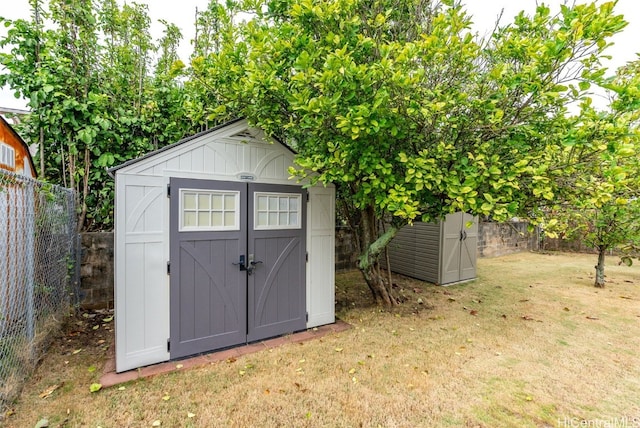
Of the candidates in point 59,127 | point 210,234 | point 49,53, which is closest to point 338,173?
point 210,234

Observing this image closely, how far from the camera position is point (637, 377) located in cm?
293

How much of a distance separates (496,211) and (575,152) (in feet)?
3.24

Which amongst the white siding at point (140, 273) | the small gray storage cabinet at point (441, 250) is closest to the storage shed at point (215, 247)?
the white siding at point (140, 273)

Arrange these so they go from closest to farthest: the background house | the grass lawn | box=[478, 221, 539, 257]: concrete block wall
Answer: the grass lawn
the background house
box=[478, 221, 539, 257]: concrete block wall

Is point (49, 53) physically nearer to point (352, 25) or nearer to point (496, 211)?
point (352, 25)

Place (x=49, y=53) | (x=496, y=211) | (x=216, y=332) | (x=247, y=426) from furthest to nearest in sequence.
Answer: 1. (x=49, y=53)
2. (x=216, y=332)
3. (x=496, y=211)
4. (x=247, y=426)

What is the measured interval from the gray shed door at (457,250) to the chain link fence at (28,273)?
21.4 ft

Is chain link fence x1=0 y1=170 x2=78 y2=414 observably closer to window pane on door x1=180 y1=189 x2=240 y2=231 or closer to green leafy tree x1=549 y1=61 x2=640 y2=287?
window pane on door x1=180 y1=189 x2=240 y2=231

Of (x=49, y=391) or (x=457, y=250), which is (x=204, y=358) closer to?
(x=49, y=391)

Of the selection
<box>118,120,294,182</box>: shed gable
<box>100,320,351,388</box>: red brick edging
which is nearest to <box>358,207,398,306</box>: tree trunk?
<box>100,320,351,388</box>: red brick edging

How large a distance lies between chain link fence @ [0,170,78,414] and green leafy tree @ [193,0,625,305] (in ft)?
7.53

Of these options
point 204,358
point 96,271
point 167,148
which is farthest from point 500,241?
point 96,271

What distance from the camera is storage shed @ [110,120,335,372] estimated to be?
9.68ft

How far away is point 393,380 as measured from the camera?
2.83 metres
